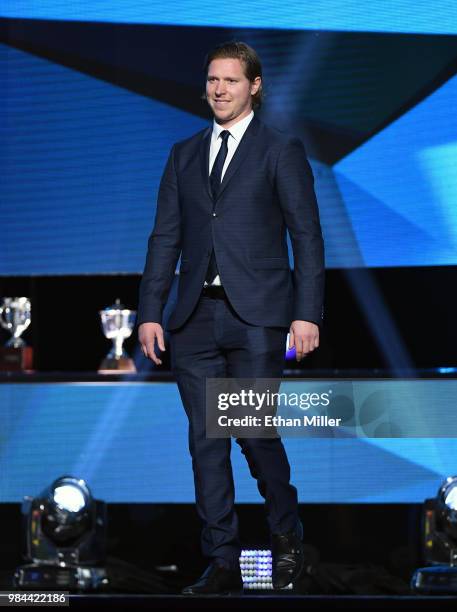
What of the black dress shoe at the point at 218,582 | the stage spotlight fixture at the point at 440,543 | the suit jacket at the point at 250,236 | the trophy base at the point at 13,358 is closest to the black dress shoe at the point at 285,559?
the black dress shoe at the point at 218,582

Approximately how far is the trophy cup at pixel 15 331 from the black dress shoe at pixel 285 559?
1.33 meters

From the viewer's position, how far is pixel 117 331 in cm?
395

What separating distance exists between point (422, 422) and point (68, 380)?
1.17 m

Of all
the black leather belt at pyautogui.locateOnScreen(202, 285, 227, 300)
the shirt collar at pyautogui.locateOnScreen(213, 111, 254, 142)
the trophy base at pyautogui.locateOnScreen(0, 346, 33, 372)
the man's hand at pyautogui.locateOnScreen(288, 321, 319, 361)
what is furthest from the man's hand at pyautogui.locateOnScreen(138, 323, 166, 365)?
the trophy base at pyautogui.locateOnScreen(0, 346, 33, 372)

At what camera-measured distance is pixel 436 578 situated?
10.4 feet

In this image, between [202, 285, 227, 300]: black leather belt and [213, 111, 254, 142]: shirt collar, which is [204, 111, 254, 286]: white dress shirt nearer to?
[213, 111, 254, 142]: shirt collar

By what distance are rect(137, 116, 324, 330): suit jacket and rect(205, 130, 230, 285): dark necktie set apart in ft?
0.06

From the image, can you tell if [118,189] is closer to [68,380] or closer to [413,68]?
[68,380]

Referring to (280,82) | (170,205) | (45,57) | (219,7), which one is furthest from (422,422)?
(45,57)

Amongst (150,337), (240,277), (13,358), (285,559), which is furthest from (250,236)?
(13,358)

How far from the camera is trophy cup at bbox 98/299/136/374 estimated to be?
392 centimetres

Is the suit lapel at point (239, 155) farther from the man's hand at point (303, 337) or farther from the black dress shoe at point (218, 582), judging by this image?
the black dress shoe at point (218, 582)

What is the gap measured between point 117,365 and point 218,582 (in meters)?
1.25

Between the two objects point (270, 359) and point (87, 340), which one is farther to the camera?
point (87, 340)
